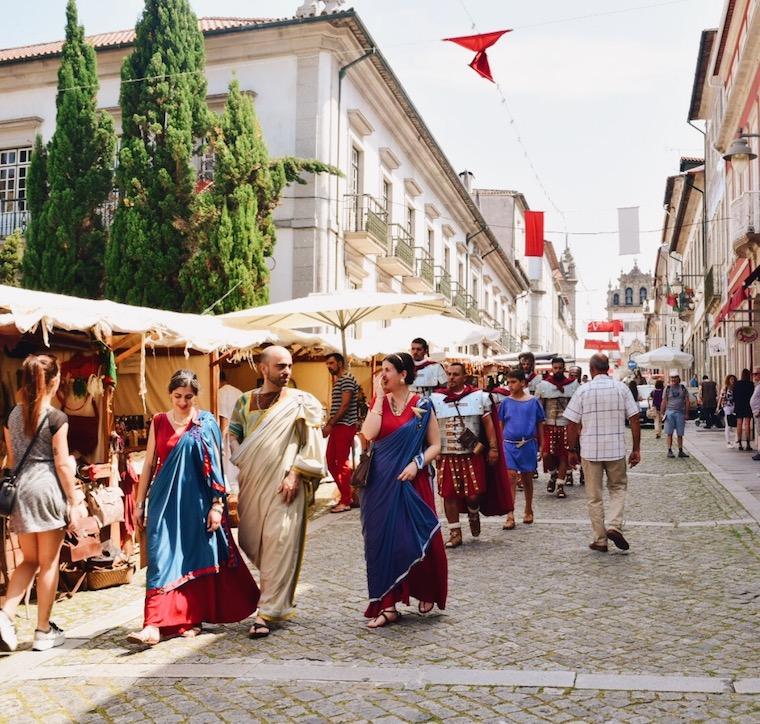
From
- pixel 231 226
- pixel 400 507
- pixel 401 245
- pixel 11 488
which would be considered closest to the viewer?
pixel 11 488

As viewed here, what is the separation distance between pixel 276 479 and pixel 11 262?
52.4 feet

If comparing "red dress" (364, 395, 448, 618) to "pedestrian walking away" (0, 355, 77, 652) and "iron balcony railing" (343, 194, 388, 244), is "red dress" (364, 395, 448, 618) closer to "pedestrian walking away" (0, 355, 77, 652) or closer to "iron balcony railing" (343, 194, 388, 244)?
"pedestrian walking away" (0, 355, 77, 652)

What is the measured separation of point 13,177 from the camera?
22.1 metres

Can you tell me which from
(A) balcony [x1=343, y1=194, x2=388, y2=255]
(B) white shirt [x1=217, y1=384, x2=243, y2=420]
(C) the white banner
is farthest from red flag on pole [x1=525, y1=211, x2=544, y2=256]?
(B) white shirt [x1=217, y1=384, x2=243, y2=420]

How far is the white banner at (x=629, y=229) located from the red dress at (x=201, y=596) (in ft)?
58.9

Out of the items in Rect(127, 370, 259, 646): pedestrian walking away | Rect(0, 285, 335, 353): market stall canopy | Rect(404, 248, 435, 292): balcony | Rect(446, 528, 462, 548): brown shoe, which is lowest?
Rect(446, 528, 462, 548): brown shoe

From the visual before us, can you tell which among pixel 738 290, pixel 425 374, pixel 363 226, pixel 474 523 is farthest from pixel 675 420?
pixel 474 523

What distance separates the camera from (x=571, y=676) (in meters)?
4.68

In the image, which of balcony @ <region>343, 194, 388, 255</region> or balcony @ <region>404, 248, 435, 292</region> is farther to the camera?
balcony @ <region>404, 248, 435, 292</region>

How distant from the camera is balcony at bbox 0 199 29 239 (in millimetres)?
21422

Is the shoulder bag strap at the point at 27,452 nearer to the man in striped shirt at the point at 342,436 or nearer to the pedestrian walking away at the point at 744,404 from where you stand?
the man in striped shirt at the point at 342,436

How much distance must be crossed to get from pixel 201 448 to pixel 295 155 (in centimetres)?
1499

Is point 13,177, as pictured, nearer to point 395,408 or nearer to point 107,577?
point 107,577

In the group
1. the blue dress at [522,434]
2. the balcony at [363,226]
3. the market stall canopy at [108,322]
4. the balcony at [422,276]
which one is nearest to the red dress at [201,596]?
the market stall canopy at [108,322]
